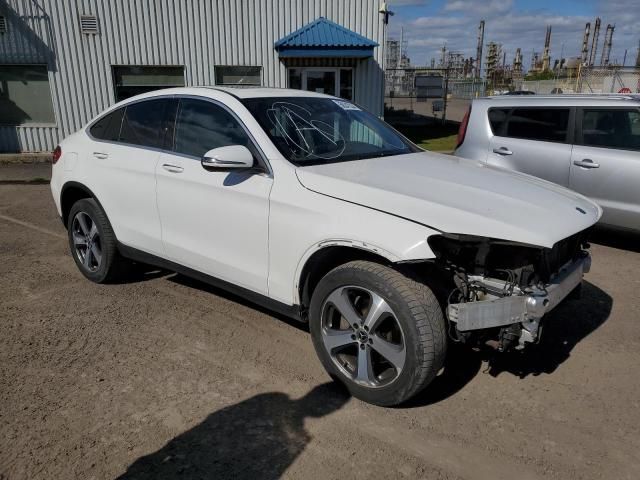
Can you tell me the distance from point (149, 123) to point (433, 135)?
16.7m

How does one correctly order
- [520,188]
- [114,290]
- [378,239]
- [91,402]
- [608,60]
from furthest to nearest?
[608,60], [114,290], [520,188], [91,402], [378,239]

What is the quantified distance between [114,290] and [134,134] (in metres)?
1.45

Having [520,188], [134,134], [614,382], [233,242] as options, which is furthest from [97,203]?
[614,382]

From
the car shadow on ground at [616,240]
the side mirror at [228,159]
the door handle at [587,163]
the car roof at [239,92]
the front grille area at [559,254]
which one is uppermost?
the car roof at [239,92]

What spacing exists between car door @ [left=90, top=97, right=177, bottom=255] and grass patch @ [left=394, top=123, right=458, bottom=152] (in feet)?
37.1

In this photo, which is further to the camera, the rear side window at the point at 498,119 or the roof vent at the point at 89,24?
the roof vent at the point at 89,24

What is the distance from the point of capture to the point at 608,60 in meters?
92.1

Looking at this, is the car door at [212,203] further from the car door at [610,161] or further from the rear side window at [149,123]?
the car door at [610,161]

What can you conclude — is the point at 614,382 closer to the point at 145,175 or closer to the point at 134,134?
the point at 145,175

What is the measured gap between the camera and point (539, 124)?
6543mm

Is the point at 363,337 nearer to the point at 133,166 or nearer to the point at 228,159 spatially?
the point at 228,159

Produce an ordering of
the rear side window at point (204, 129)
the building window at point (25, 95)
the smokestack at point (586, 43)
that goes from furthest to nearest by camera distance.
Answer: the smokestack at point (586, 43) < the building window at point (25, 95) < the rear side window at point (204, 129)

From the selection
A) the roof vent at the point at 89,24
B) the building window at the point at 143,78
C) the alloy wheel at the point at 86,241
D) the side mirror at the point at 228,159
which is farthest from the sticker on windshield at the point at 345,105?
the roof vent at the point at 89,24

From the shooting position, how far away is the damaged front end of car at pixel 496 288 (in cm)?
276
